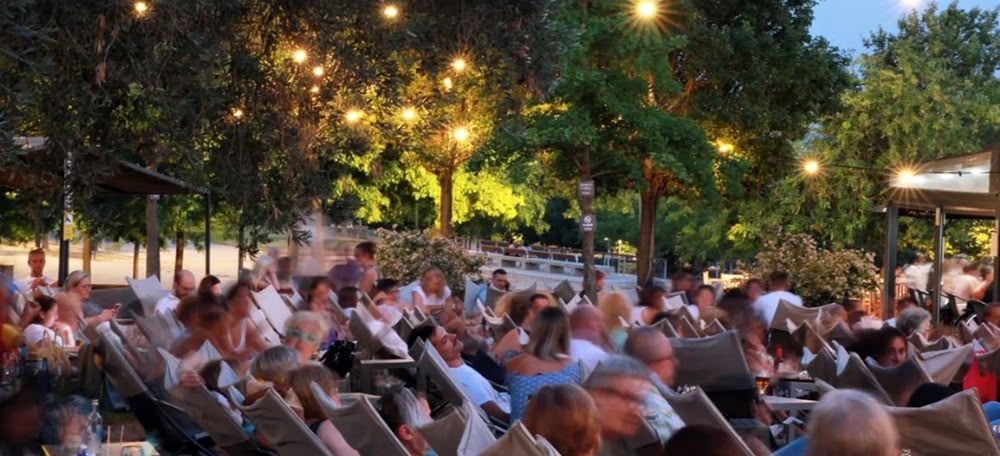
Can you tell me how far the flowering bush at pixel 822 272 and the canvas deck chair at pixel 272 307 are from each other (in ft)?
48.6

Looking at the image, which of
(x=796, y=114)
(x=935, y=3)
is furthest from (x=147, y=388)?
(x=935, y=3)

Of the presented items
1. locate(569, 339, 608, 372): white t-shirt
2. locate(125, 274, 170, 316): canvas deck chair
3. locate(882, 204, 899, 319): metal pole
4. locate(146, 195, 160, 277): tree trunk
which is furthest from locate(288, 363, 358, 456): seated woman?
locate(882, 204, 899, 319): metal pole

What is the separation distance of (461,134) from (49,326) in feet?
60.4

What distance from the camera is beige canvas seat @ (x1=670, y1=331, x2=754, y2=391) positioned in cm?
984

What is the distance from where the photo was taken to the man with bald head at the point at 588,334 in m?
9.67

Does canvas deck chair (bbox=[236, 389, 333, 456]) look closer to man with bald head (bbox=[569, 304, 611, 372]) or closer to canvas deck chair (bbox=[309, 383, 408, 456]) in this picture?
canvas deck chair (bbox=[309, 383, 408, 456])

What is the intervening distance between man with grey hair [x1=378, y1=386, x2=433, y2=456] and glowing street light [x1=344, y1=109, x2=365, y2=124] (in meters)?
6.22

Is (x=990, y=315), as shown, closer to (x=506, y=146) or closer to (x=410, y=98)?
(x=410, y=98)

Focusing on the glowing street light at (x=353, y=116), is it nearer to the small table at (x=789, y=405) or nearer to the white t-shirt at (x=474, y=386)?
the white t-shirt at (x=474, y=386)

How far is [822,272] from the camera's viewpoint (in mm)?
27672

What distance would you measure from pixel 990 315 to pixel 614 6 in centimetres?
1691

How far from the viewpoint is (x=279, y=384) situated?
8.05 metres

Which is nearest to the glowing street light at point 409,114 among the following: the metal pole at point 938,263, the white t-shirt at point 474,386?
the white t-shirt at point 474,386

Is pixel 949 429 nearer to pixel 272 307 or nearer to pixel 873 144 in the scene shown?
pixel 272 307
